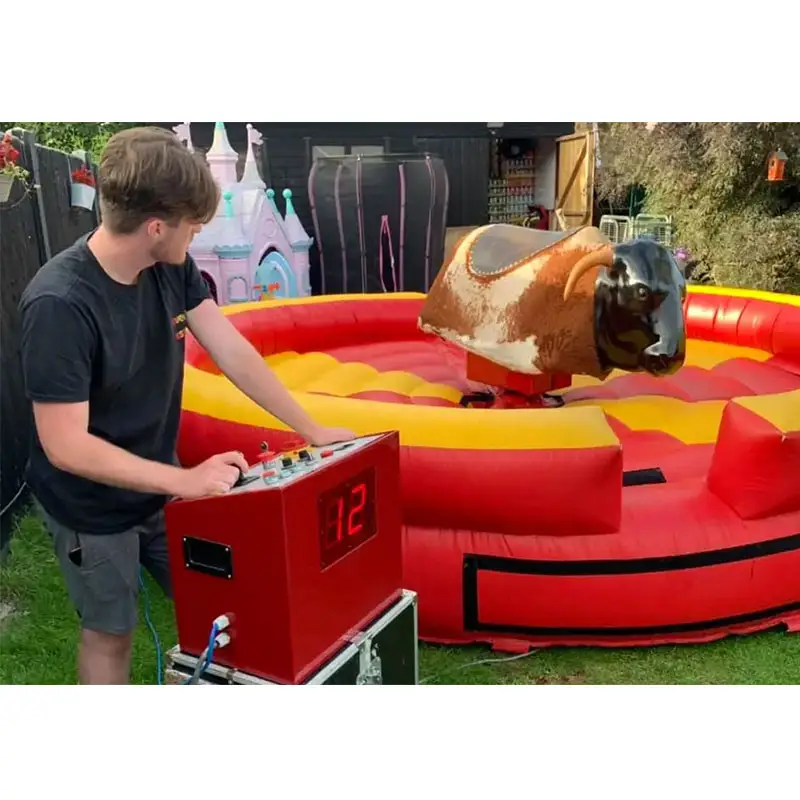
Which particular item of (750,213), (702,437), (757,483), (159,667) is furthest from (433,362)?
(159,667)

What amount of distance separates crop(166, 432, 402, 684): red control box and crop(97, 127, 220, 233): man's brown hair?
392 millimetres

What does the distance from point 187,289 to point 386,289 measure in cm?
433

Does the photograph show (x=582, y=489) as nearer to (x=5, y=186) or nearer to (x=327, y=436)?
(x=327, y=436)

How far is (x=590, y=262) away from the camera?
8.37 feet

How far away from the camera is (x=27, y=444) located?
263 cm

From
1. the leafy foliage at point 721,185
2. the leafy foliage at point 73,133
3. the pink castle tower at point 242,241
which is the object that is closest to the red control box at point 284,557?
the leafy foliage at point 73,133

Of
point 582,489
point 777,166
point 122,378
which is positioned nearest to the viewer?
point 122,378

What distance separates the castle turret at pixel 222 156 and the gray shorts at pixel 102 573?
4.26 m

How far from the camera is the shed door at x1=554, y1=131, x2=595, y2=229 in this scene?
3861 millimetres

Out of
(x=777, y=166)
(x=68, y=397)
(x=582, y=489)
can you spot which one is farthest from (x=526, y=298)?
(x=68, y=397)

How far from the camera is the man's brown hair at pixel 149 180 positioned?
3.52 feet

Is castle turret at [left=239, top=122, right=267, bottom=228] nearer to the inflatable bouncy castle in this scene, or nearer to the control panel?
the inflatable bouncy castle

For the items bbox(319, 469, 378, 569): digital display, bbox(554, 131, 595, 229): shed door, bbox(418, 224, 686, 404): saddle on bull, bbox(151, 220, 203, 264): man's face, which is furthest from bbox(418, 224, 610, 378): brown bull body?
bbox(151, 220, 203, 264): man's face

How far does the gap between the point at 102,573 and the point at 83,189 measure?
81.9 inches
